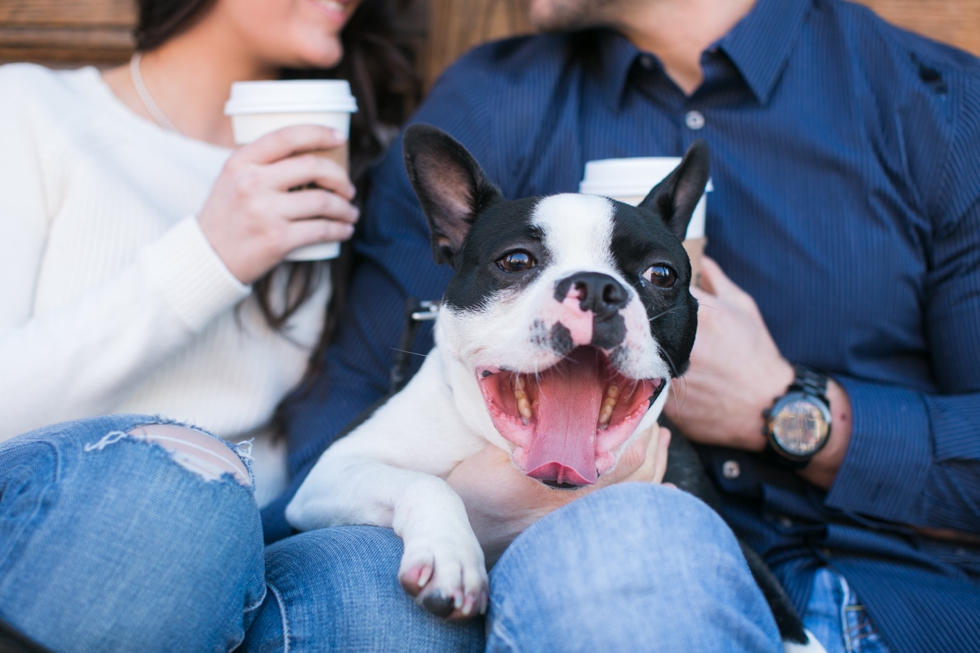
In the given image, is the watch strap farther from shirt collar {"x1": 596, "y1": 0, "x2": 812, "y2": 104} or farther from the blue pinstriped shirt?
shirt collar {"x1": 596, "y1": 0, "x2": 812, "y2": 104}

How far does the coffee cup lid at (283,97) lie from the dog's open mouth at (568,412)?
96cm

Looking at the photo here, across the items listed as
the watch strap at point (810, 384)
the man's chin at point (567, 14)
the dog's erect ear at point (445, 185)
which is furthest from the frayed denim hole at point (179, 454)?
the man's chin at point (567, 14)

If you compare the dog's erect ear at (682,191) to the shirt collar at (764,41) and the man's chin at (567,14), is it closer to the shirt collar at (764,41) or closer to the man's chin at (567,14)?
the shirt collar at (764,41)

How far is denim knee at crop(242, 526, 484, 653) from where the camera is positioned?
1271mm

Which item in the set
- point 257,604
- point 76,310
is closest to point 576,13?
point 76,310

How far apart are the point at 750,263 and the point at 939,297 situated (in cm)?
56

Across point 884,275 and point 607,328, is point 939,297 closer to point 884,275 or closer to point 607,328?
point 884,275

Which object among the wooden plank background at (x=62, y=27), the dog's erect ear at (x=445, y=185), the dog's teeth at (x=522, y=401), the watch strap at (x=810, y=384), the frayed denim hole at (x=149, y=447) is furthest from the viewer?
the wooden plank background at (x=62, y=27)

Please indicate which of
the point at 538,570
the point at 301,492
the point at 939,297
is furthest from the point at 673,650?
the point at 939,297

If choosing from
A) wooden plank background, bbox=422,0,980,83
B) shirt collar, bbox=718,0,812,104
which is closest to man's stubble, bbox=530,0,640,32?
shirt collar, bbox=718,0,812,104

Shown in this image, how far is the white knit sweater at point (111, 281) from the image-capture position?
185 centimetres

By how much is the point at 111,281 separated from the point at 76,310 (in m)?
0.11

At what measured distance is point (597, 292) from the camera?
1347 millimetres

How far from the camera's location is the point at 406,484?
152 centimetres
